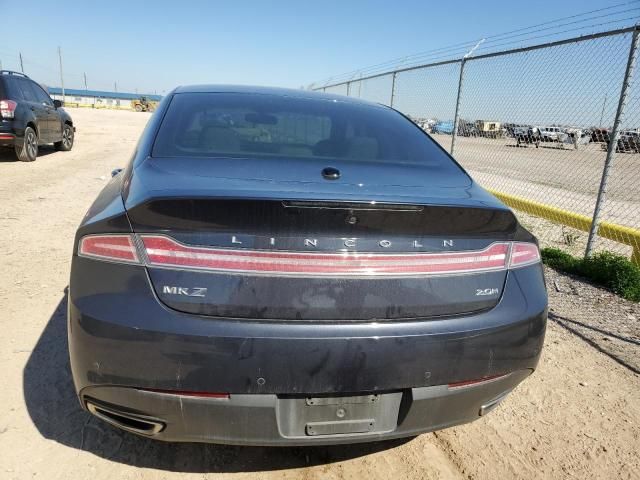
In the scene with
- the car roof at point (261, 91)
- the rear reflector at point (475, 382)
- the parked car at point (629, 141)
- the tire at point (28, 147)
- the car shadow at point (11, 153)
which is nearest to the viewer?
the rear reflector at point (475, 382)

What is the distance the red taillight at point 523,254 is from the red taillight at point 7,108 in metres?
10.3

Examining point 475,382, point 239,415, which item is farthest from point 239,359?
point 475,382

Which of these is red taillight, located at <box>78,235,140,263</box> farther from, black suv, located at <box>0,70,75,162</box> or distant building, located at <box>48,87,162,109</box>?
distant building, located at <box>48,87,162,109</box>

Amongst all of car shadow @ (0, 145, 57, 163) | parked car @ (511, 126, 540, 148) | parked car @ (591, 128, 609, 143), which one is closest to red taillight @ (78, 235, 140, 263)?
parked car @ (591, 128, 609, 143)

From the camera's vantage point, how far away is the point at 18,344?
2.92 meters

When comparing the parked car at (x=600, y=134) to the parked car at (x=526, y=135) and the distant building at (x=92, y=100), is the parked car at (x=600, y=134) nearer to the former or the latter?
the parked car at (x=526, y=135)

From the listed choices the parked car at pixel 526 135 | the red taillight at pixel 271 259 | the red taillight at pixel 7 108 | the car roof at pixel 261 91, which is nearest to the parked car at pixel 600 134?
the parked car at pixel 526 135

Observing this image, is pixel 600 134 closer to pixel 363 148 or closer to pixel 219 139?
pixel 363 148

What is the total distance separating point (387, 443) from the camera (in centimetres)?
229

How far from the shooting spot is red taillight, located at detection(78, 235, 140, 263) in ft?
5.20

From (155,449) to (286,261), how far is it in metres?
1.21

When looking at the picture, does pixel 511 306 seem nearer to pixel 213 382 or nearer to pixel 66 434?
pixel 213 382

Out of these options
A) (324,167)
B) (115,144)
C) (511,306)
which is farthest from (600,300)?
(115,144)

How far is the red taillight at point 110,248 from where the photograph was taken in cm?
158
